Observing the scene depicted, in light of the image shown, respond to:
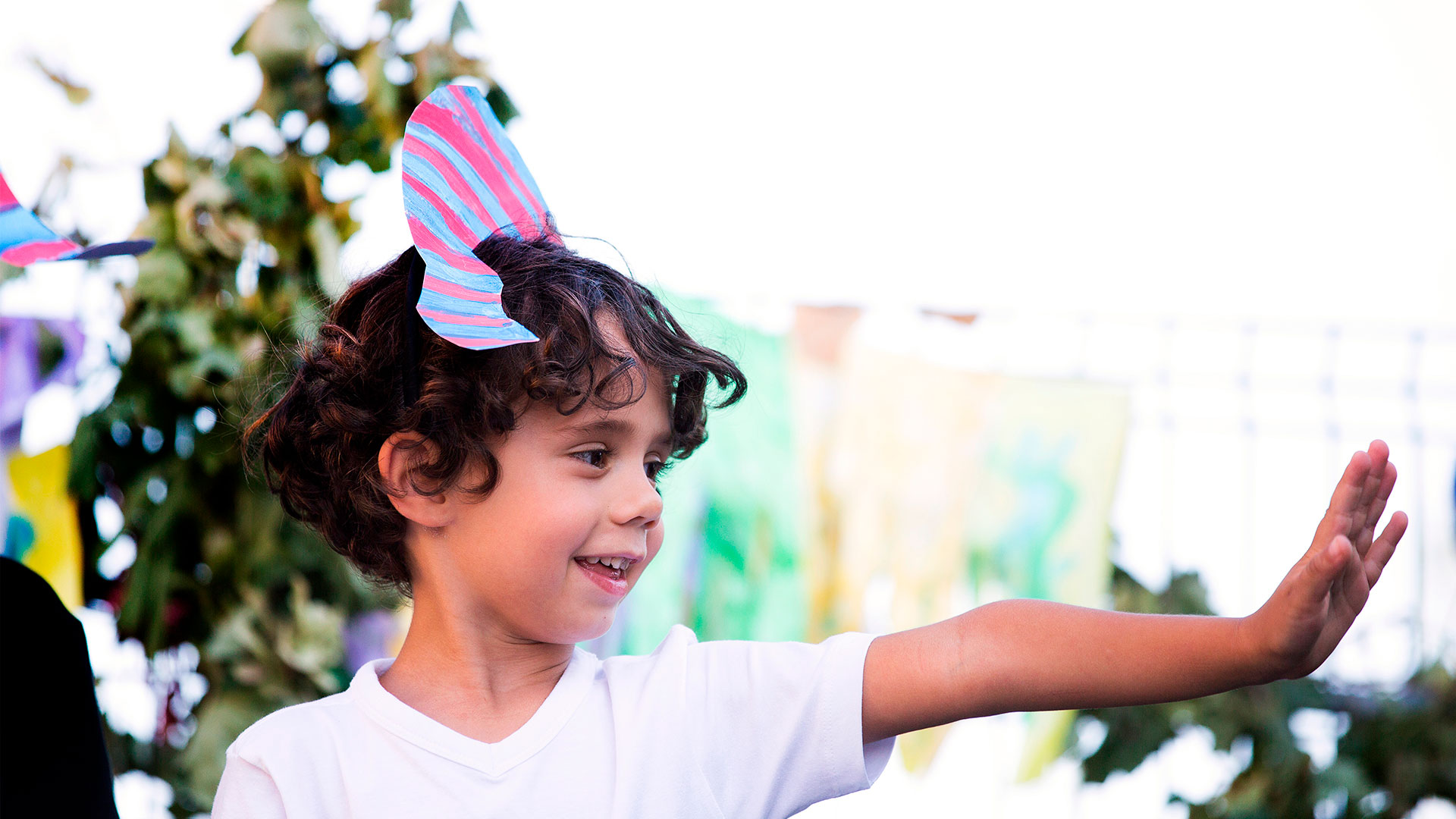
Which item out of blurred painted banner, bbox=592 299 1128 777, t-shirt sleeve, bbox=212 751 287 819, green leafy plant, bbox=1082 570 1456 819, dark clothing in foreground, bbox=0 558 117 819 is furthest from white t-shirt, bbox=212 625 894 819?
green leafy plant, bbox=1082 570 1456 819

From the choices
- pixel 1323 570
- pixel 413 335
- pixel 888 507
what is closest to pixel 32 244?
pixel 413 335

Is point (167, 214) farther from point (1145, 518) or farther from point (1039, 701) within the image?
point (1145, 518)

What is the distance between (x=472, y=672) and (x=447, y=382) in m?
0.23

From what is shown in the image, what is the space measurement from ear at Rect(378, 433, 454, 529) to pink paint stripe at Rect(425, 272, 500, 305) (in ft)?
0.44

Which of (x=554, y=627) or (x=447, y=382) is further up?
(x=447, y=382)

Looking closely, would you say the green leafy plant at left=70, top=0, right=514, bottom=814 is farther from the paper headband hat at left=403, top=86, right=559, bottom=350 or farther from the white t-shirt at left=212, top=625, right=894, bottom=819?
the white t-shirt at left=212, top=625, right=894, bottom=819

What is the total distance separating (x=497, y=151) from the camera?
105 centimetres

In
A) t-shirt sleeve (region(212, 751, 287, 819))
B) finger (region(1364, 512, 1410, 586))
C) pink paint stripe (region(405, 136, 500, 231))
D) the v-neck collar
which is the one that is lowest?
t-shirt sleeve (region(212, 751, 287, 819))

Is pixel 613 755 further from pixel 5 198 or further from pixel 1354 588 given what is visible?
pixel 5 198

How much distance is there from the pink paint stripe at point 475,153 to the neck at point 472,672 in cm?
35

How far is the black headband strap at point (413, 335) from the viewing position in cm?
93

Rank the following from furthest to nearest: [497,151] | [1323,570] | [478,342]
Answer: [497,151], [478,342], [1323,570]

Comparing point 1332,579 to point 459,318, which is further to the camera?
point 459,318

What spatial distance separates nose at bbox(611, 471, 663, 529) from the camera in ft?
2.89
